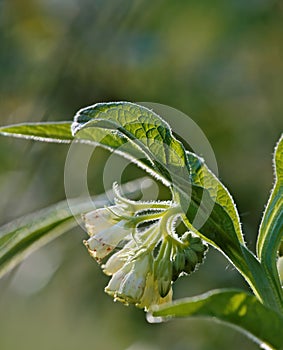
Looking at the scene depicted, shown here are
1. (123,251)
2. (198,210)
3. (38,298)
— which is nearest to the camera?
(198,210)

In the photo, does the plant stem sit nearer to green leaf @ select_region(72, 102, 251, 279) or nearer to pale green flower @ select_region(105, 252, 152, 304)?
green leaf @ select_region(72, 102, 251, 279)

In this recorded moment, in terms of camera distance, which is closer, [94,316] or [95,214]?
[95,214]

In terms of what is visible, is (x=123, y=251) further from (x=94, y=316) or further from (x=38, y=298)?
(x=38, y=298)

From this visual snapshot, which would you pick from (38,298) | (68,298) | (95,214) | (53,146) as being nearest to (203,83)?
(53,146)

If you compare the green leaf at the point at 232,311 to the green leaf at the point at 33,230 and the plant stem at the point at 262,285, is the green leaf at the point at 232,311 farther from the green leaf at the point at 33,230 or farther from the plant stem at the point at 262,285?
the green leaf at the point at 33,230

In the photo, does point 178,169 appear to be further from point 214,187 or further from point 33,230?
point 33,230

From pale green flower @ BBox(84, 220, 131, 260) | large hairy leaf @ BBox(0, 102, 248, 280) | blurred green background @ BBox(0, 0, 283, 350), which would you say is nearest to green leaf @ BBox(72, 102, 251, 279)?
large hairy leaf @ BBox(0, 102, 248, 280)
